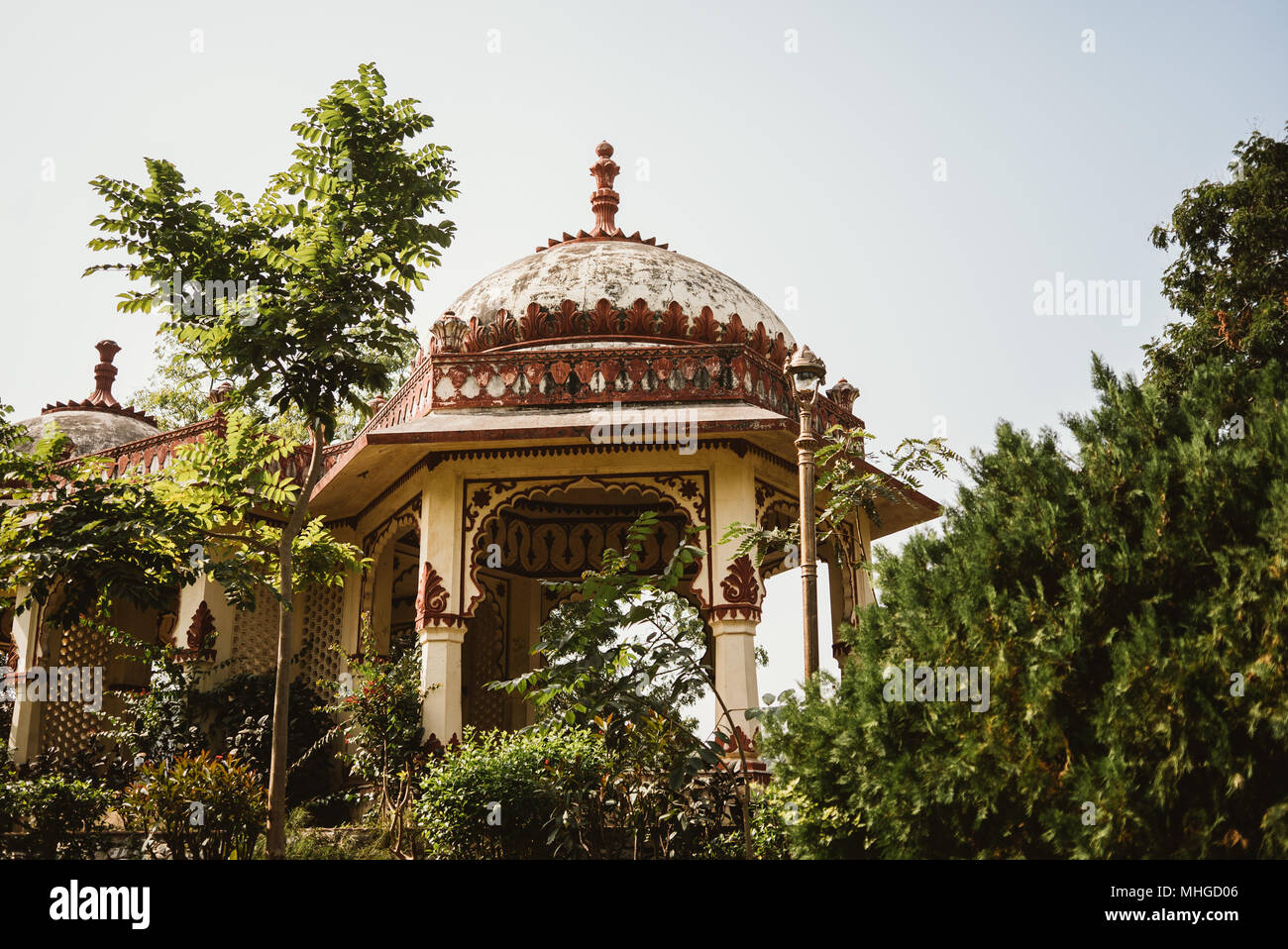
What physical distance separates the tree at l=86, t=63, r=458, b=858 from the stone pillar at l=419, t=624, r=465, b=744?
2327mm

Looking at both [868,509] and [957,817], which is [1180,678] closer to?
[957,817]

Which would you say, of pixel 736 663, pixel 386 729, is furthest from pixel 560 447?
pixel 386 729

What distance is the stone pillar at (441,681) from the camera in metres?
10.4

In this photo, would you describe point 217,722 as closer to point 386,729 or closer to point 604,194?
point 386,729

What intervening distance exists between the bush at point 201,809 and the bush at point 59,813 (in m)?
0.71

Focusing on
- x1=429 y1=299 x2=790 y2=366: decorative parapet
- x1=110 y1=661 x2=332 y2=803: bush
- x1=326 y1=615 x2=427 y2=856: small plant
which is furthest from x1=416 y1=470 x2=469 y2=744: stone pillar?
x1=429 y1=299 x2=790 y2=366: decorative parapet

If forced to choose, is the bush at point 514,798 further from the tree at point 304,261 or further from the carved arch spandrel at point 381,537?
the carved arch spandrel at point 381,537

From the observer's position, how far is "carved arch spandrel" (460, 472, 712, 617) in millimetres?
11031
